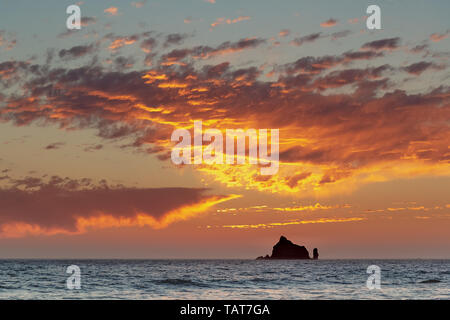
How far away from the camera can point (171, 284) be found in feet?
166
